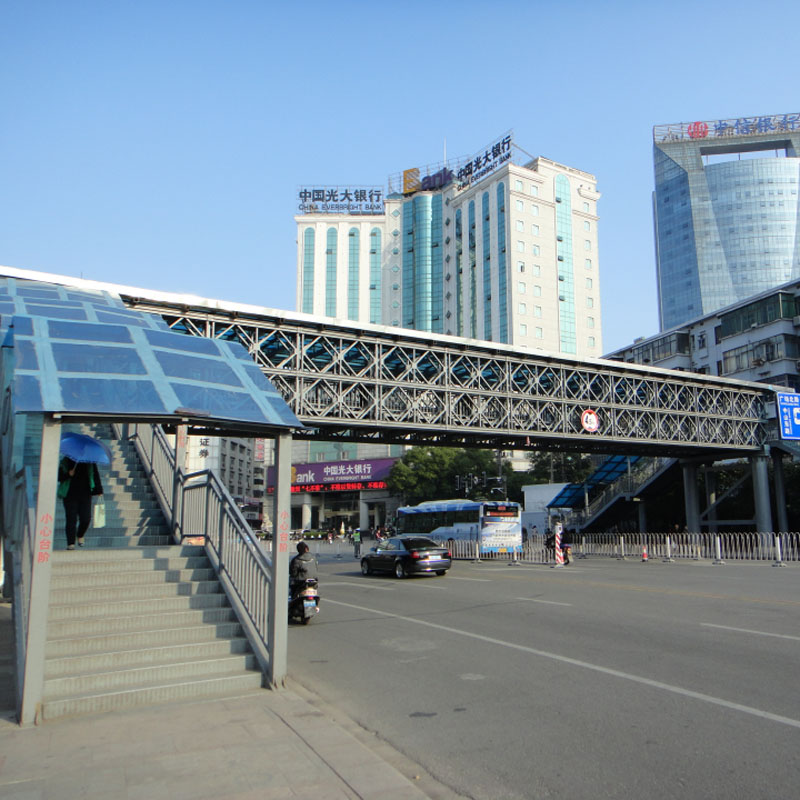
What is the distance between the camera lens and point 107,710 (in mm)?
6574

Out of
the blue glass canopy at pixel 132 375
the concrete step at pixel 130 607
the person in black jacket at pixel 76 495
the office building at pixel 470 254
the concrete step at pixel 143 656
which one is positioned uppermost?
the office building at pixel 470 254

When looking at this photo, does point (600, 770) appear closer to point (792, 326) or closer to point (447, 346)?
point (447, 346)

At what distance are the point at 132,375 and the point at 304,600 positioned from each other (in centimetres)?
684

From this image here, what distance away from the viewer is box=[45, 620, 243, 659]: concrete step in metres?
7.13

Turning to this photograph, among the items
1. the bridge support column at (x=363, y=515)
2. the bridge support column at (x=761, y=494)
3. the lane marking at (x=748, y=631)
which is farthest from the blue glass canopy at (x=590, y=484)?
the bridge support column at (x=363, y=515)

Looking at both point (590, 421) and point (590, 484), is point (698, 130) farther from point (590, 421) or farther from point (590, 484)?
point (590, 421)

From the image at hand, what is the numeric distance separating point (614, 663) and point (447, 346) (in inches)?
1035

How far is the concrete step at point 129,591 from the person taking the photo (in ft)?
26.5

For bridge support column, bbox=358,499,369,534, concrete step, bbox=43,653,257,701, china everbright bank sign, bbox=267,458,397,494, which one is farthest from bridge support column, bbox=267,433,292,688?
bridge support column, bbox=358,499,369,534

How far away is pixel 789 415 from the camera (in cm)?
3828

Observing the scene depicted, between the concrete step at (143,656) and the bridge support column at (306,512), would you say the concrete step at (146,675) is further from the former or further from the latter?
the bridge support column at (306,512)

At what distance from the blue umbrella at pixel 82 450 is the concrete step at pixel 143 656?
343 cm

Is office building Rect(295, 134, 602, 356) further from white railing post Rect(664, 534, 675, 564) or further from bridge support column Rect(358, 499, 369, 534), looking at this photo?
white railing post Rect(664, 534, 675, 564)

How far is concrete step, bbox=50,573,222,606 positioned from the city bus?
93.1ft
